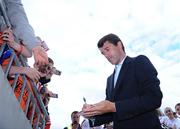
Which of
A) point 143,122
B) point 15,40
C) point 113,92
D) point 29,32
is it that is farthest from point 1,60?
point 143,122

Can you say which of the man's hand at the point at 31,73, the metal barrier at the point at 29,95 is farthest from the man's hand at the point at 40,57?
the man's hand at the point at 31,73

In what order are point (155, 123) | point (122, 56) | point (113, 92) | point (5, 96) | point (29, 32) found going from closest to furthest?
point (5, 96)
point (29, 32)
point (155, 123)
point (113, 92)
point (122, 56)

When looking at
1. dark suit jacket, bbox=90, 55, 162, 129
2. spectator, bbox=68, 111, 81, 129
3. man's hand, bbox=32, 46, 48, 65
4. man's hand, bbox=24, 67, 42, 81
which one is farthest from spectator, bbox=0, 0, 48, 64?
spectator, bbox=68, 111, 81, 129

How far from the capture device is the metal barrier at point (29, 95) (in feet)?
8.44

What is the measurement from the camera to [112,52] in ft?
10.1

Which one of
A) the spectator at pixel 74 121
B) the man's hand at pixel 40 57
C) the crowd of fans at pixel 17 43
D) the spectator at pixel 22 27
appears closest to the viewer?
the man's hand at pixel 40 57

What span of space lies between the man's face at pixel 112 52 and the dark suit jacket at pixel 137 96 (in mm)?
234

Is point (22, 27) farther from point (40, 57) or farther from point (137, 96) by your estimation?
point (137, 96)

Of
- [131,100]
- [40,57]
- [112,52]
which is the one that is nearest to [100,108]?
[131,100]

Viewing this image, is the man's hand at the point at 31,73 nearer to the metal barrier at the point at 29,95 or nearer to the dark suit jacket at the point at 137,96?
the metal barrier at the point at 29,95

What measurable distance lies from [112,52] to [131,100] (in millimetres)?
648

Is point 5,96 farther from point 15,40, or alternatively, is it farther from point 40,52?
point 15,40

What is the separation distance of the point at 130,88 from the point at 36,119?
1077 mm

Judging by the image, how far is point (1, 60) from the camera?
267 cm
